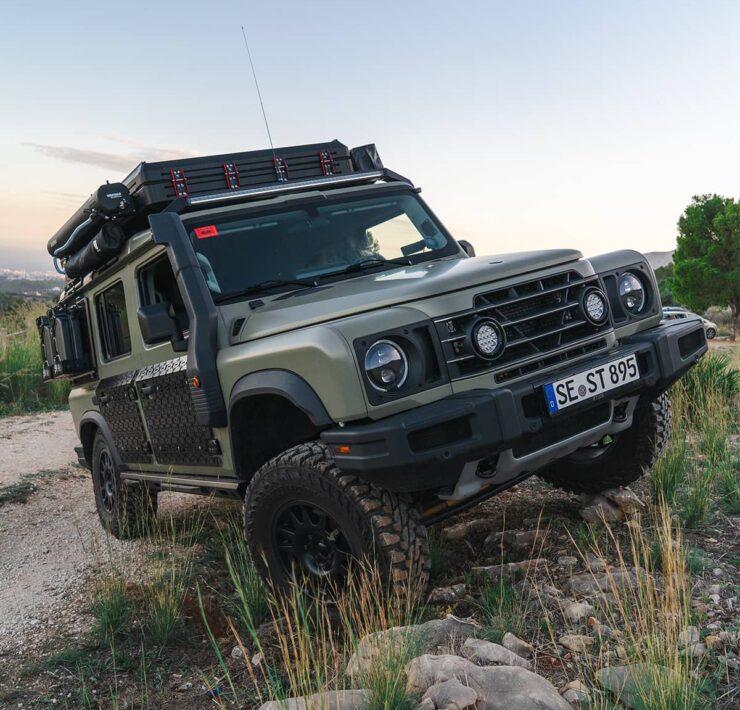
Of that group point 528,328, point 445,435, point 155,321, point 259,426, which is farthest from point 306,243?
point 445,435

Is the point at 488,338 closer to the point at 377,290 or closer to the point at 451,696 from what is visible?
the point at 377,290

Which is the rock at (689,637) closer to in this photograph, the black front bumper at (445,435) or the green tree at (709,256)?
the black front bumper at (445,435)

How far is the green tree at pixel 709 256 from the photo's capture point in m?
45.2

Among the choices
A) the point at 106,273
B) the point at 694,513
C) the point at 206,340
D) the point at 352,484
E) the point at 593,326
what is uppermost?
the point at 106,273

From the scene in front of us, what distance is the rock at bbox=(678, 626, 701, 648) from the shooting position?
2.76m

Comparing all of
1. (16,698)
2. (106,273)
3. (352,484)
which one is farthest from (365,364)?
(106,273)

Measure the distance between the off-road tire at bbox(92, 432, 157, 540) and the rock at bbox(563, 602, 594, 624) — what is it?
10.8ft

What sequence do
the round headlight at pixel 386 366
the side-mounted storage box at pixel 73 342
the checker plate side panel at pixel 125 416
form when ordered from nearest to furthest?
the round headlight at pixel 386 366 → the checker plate side panel at pixel 125 416 → the side-mounted storage box at pixel 73 342

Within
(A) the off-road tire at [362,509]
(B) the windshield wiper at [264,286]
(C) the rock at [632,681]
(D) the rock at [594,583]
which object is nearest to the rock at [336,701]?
(A) the off-road tire at [362,509]

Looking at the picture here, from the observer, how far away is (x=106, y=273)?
18.5 ft

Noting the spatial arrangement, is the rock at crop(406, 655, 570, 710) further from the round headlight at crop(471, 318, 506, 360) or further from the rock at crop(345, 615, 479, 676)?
the round headlight at crop(471, 318, 506, 360)

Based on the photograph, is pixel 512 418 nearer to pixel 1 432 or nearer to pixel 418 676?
pixel 418 676

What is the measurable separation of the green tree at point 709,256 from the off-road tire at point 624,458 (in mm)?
44152

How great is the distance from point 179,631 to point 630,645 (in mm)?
2355
